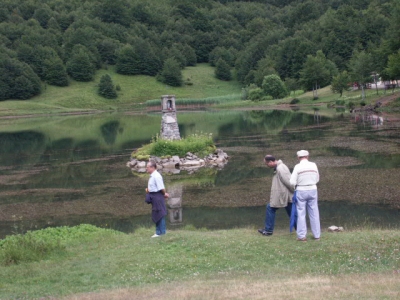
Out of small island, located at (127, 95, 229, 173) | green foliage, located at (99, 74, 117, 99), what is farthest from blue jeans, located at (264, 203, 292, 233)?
green foliage, located at (99, 74, 117, 99)

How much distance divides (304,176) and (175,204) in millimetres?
12811

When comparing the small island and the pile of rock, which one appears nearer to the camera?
the pile of rock

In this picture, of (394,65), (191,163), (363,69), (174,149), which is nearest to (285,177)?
(191,163)

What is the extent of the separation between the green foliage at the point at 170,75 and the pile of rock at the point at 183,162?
12465cm

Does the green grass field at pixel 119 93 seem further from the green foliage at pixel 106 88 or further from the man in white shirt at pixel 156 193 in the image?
the man in white shirt at pixel 156 193

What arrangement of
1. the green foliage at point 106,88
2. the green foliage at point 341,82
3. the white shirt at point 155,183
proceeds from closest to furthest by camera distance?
the white shirt at point 155,183
the green foliage at point 341,82
the green foliage at point 106,88

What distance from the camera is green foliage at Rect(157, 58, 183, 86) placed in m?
164

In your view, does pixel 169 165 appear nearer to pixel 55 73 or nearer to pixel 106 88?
pixel 106 88

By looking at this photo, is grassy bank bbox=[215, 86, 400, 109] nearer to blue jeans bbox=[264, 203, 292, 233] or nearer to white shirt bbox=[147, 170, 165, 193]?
blue jeans bbox=[264, 203, 292, 233]

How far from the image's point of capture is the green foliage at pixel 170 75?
164000 mm

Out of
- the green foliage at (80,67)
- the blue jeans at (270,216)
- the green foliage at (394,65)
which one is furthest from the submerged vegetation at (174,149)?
the green foliage at (80,67)

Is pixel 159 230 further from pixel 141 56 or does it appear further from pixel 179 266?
pixel 141 56

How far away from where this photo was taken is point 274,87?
125m

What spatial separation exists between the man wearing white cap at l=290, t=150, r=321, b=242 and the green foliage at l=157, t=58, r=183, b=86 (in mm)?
151240
